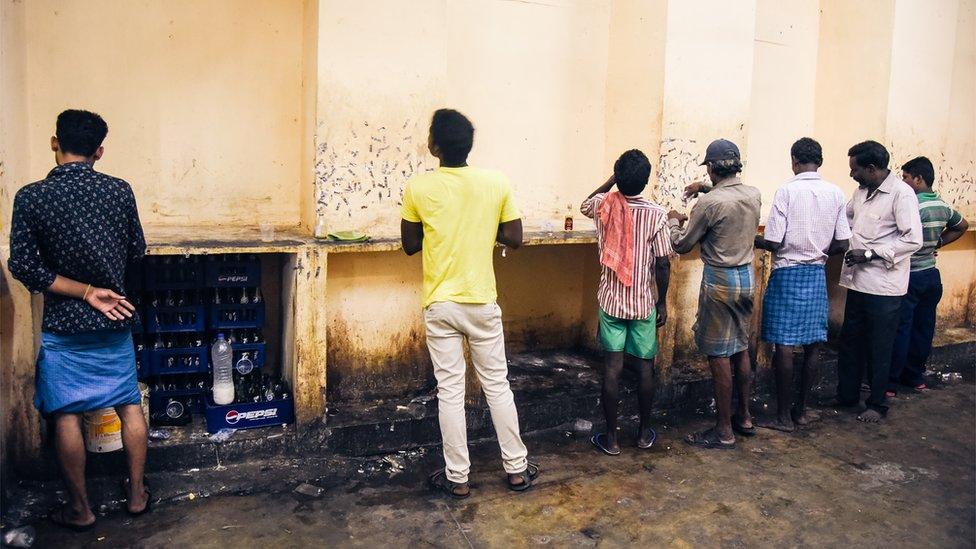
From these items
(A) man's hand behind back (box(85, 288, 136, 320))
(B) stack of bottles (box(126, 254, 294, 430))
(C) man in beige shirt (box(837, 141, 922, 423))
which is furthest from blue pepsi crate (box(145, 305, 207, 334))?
(C) man in beige shirt (box(837, 141, 922, 423))

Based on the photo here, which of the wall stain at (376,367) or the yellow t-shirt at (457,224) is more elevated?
the yellow t-shirt at (457,224)

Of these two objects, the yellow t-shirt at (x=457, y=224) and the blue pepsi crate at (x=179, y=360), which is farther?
the blue pepsi crate at (x=179, y=360)

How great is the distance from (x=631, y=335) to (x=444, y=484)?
1464 mm

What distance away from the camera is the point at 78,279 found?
387 centimetres

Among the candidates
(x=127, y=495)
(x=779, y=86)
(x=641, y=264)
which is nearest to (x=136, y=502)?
(x=127, y=495)

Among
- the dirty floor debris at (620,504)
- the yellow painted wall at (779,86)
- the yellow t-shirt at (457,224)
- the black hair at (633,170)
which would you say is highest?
the yellow painted wall at (779,86)

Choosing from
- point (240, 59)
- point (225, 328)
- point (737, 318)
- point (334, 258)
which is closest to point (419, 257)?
point (334, 258)

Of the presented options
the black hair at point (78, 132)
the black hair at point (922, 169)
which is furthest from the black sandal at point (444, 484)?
the black hair at point (922, 169)

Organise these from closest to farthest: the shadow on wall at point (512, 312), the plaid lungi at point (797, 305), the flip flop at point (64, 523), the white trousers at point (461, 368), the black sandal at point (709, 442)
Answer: the flip flop at point (64, 523) < the white trousers at point (461, 368) < the shadow on wall at point (512, 312) < the black sandal at point (709, 442) < the plaid lungi at point (797, 305)

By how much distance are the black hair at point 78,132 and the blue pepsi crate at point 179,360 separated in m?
1.46

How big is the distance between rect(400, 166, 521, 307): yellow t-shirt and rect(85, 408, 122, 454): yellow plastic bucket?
72.8 inches

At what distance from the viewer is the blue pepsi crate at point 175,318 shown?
192 inches

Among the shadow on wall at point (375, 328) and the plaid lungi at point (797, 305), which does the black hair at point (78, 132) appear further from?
the plaid lungi at point (797, 305)

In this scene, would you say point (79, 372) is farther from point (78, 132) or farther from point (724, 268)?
point (724, 268)
